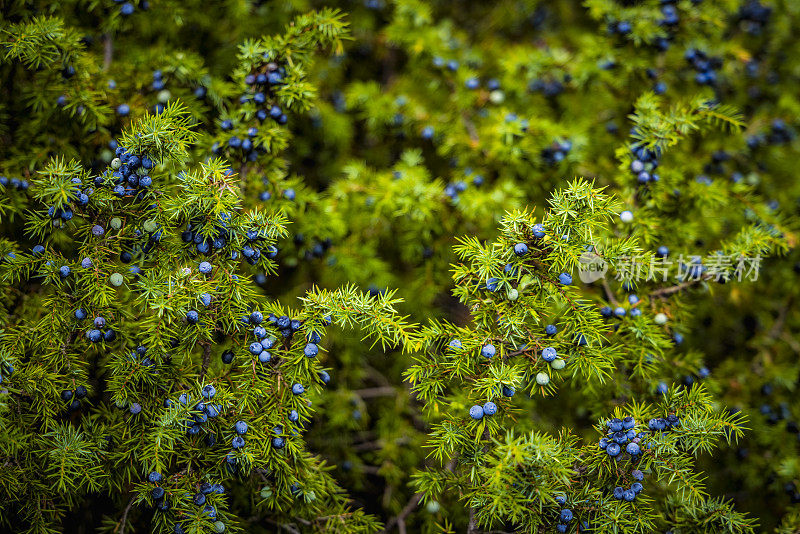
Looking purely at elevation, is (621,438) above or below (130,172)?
below

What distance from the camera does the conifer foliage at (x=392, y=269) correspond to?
4.99 feet

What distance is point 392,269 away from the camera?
2.63 meters

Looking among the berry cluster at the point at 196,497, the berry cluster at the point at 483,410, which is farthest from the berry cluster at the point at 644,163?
the berry cluster at the point at 196,497

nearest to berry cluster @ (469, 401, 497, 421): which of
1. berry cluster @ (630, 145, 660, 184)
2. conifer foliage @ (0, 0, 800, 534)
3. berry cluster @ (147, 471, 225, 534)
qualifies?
conifer foliage @ (0, 0, 800, 534)

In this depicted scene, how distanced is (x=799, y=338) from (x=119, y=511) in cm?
311

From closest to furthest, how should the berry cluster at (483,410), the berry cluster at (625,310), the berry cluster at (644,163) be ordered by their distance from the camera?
1. the berry cluster at (483,410)
2. the berry cluster at (625,310)
3. the berry cluster at (644,163)

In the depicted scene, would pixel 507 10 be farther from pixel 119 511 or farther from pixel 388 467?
pixel 119 511

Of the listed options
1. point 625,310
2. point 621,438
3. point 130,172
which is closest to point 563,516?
point 621,438

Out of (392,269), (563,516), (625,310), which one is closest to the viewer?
(563,516)

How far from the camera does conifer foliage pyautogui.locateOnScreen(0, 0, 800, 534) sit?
4.99 ft

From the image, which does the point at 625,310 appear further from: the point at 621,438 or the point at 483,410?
the point at 483,410

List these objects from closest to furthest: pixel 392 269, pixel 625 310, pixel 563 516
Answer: pixel 563 516, pixel 625 310, pixel 392 269

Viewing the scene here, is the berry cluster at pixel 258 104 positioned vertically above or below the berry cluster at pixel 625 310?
above

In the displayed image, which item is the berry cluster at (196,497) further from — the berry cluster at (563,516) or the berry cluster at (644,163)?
the berry cluster at (644,163)
